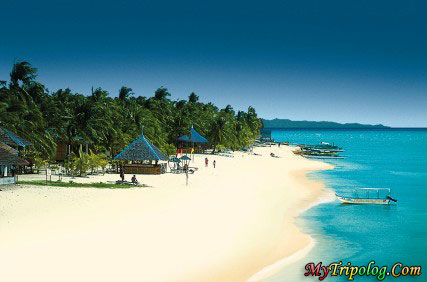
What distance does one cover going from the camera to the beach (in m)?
14.8

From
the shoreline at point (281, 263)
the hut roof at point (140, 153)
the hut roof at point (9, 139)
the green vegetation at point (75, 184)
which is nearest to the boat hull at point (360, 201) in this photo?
the shoreline at point (281, 263)

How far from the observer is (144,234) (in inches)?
738

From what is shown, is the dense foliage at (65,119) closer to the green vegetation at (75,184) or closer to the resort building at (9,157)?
the resort building at (9,157)

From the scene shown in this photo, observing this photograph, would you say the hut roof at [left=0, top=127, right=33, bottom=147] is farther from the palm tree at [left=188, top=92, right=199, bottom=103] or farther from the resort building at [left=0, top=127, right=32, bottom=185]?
A: the palm tree at [left=188, top=92, right=199, bottom=103]

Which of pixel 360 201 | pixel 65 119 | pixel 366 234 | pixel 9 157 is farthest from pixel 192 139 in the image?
pixel 366 234

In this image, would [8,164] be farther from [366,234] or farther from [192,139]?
[192,139]

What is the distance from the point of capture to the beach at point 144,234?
14844 millimetres

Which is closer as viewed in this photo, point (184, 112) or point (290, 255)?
point (290, 255)

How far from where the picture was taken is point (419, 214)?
30469mm

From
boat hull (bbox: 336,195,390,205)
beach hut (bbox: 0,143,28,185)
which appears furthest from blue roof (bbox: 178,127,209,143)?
beach hut (bbox: 0,143,28,185)

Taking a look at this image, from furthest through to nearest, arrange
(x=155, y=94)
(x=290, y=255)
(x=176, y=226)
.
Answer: (x=155, y=94) < (x=176, y=226) < (x=290, y=255)

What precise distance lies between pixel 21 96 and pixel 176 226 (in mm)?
28285

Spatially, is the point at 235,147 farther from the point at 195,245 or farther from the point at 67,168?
the point at 195,245

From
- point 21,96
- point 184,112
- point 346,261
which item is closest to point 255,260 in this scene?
point 346,261
